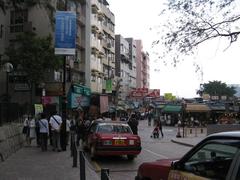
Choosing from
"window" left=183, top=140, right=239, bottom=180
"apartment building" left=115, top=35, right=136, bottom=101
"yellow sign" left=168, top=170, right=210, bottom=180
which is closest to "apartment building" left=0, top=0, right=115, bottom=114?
"apartment building" left=115, top=35, right=136, bottom=101

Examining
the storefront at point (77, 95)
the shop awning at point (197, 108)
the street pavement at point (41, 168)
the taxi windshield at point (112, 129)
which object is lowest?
the street pavement at point (41, 168)

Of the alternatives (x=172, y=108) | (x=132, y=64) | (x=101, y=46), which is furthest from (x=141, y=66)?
(x=101, y=46)

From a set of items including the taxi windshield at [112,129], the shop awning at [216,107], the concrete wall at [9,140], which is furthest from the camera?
the shop awning at [216,107]

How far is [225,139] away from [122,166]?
12552mm

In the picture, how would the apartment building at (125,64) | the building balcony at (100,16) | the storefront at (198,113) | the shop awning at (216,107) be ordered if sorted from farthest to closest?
the apartment building at (125,64), the shop awning at (216,107), the storefront at (198,113), the building balcony at (100,16)

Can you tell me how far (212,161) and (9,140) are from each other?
16.0 meters

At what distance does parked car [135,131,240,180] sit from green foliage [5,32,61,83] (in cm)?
3780

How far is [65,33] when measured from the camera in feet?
69.3

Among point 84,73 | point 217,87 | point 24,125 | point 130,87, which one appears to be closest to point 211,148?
point 24,125

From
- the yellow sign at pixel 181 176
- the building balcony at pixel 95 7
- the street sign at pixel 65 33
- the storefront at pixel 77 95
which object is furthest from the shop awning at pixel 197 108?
the yellow sign at pixel 181 176

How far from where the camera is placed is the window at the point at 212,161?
5410mm

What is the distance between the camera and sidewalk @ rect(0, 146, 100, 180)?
13.7 metres

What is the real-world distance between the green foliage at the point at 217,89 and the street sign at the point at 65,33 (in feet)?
410

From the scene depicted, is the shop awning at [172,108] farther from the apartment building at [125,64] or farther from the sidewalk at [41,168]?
the sidewalk at [41,168]
